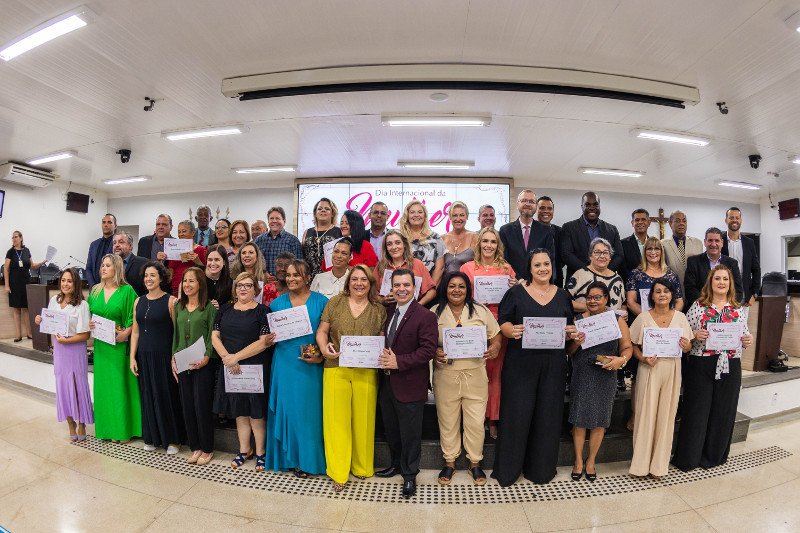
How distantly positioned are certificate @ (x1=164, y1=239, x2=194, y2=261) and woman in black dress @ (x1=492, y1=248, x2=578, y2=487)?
3.09 metres

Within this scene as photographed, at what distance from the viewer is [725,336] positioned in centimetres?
281

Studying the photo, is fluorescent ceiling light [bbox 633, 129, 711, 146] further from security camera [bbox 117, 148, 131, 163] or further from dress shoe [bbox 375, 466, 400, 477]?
dress shoe [bbox 375, 466, 400, 477]

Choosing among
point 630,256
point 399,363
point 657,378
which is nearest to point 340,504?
point 399,363

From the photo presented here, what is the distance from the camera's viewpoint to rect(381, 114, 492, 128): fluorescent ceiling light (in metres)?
5.39

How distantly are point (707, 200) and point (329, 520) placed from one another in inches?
482

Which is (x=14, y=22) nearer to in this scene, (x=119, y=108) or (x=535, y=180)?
(x=119, y=108)

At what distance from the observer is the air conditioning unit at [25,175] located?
7934 mm

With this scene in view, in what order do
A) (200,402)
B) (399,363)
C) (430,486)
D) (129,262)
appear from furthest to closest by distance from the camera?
(129,262), (200,402), (430,486), (399,363)

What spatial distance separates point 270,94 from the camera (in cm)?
466

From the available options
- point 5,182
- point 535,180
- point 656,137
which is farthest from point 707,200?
point 5,182

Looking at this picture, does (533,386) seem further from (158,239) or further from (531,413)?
(158,239)

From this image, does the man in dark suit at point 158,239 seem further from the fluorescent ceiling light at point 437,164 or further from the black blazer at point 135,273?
the fluorescent ceiling light at point 437,164

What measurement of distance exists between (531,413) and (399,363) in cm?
104

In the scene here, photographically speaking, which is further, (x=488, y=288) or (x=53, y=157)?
(x=53, y=157)
